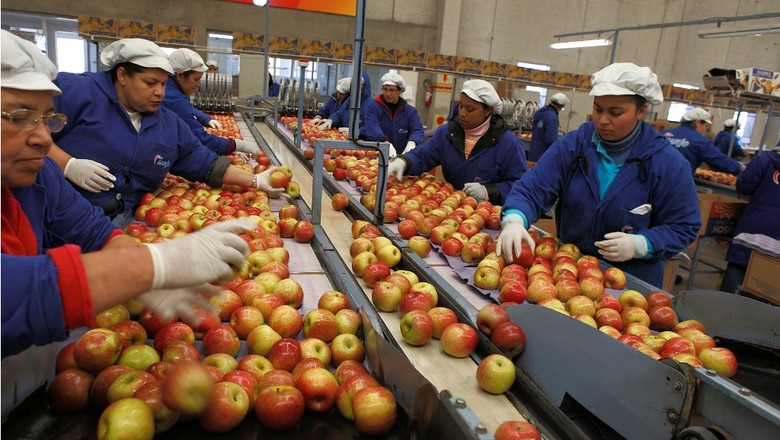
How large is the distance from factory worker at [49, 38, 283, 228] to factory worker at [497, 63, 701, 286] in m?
2.40

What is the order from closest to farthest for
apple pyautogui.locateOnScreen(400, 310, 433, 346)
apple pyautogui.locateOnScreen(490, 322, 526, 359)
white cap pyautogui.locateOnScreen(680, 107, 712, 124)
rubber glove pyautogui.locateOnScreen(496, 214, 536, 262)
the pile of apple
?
apple pyautogui.locateOnScreen(490, 322, 526, 359)
apple pyautogui.locateOnScreen(400, 310, 433, 346)
rubber glove pyautogui.locateOnScreen(496, 214, 536, 262)
the pile of apple
white cap pyautogui.locateOnScreen(680, 107, 712, 124)

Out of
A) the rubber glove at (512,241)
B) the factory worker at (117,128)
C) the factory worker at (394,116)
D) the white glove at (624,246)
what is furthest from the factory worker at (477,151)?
the factory worker at (394,116)

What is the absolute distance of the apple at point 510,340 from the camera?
1960 mm

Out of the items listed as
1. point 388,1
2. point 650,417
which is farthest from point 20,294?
point 388,1

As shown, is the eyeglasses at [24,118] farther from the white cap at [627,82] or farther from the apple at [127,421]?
the white cap at [627,82]

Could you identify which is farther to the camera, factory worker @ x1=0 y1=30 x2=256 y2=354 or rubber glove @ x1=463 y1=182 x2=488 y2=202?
rubber glove @ x1=463 y1=182 x2=488 y2=202

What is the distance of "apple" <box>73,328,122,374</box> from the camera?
63.5 inches

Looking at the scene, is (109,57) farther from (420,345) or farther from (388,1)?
(388,1)

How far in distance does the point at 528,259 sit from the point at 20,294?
7.84 feet

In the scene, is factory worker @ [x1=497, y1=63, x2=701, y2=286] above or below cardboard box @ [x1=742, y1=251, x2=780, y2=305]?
above

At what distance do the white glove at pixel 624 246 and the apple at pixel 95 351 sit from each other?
2.46 meters

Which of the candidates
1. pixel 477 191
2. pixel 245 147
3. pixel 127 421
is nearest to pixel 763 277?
pixel 477 191

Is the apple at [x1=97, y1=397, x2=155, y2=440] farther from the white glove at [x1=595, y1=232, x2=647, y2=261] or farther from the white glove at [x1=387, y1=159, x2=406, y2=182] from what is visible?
the white glove at [x1=387, y1=159, x2=406, y2=182]

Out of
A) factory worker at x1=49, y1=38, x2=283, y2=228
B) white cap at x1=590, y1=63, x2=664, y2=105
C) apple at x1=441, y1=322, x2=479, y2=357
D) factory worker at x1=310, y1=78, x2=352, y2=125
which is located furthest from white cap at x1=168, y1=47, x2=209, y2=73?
apple at x1=441, y1=322, x2=479, y2=357
